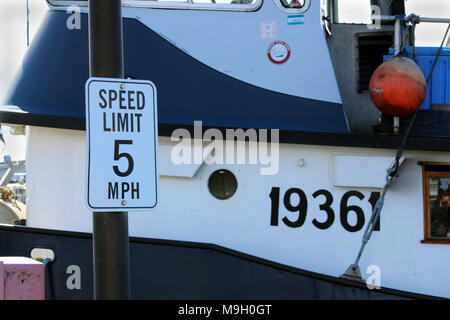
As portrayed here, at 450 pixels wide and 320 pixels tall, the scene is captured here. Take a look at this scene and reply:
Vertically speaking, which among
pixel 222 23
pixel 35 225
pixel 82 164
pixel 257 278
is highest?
pixel 222 23

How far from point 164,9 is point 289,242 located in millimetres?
2251

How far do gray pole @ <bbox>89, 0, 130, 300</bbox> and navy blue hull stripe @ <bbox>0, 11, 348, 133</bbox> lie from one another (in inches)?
93.6

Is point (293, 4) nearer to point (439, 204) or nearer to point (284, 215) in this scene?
point (284, 215)

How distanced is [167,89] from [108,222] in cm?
273

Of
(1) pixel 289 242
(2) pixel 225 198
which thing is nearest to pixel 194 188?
(2) pixel 225 198

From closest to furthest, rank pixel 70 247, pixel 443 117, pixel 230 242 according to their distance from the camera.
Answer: pixel 70 247, pixel 230 242, pixel 443 117

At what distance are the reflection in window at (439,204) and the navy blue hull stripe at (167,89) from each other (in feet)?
2.88

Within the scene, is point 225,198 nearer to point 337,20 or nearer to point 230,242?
point 230,242

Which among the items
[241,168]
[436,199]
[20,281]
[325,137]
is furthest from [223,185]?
[20,281]

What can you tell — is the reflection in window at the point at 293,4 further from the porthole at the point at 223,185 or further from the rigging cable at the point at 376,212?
the porthole at the point at 223,185

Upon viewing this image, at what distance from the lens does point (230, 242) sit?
581 cm

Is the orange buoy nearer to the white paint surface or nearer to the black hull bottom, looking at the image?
the white paint surface

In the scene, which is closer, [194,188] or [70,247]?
[70,247]

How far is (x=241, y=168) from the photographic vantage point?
581 cm
